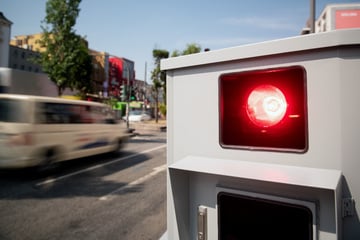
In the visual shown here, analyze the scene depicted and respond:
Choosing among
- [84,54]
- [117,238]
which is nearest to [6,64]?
[84,54]

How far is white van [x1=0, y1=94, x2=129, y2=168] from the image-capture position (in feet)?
17.8

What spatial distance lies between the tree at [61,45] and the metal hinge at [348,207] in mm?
21953

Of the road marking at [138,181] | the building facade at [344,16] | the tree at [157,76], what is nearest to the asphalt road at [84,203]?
the road marking at [138,181]

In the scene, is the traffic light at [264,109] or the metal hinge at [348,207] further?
the traffic light at [264,109]

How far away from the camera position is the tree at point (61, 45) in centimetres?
2022

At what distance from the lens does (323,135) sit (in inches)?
39.9

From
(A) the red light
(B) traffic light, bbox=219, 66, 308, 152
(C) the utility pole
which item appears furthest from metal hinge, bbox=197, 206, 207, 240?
(C) the utility pole

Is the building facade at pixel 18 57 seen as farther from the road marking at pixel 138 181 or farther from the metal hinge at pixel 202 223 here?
the metal hinge at pixel 202 223

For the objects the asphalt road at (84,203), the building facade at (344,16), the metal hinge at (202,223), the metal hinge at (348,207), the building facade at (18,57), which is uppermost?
the building facade at (18,57)

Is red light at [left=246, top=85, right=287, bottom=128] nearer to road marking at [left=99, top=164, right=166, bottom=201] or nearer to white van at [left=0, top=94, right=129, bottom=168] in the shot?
road marking at [left=99, top=164, right=166, bottom=201]

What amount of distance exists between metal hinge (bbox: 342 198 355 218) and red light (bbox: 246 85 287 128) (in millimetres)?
414

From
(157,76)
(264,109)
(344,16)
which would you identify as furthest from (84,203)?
(157,76)

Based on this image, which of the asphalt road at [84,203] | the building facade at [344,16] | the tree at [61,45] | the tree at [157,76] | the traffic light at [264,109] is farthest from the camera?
the tree at [157,76]

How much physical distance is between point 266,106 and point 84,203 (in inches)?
165
